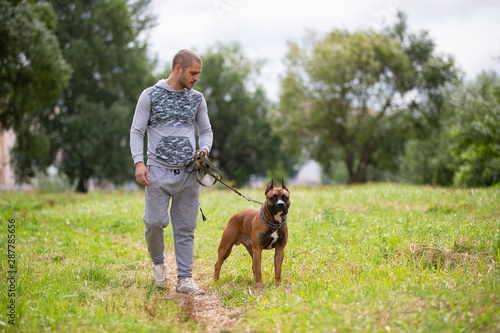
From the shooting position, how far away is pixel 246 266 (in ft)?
18.2

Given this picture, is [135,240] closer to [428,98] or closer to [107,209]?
[107,209]

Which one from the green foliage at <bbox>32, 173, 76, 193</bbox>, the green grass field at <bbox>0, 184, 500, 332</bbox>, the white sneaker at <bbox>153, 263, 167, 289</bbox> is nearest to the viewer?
the green grass field at <bbox>0, 184, 500, 332</bbox>

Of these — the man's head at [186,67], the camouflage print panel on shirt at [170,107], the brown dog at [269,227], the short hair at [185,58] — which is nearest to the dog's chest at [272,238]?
the brown dog at [269,227]

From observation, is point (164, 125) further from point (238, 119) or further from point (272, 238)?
point (238, 119)

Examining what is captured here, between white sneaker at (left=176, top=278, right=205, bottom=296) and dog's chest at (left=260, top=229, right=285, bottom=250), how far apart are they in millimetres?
927

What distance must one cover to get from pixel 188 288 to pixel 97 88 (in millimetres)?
22033

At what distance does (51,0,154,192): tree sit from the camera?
74.7ft

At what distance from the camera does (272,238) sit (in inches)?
174

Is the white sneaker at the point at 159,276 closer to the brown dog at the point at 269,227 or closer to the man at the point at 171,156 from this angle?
the man at the point at 171,156

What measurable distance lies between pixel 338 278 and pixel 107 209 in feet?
24.1

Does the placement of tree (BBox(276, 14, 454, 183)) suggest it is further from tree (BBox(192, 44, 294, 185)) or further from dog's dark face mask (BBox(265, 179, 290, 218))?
dog's dark face mask (BBox(265, 179, 290, 218))

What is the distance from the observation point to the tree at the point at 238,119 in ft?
109

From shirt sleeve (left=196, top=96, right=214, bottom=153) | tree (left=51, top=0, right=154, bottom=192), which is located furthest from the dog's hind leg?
tree (left=51, top=0, right=154, bottom=192)

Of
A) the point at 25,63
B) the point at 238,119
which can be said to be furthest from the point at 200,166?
the point at 238,119
